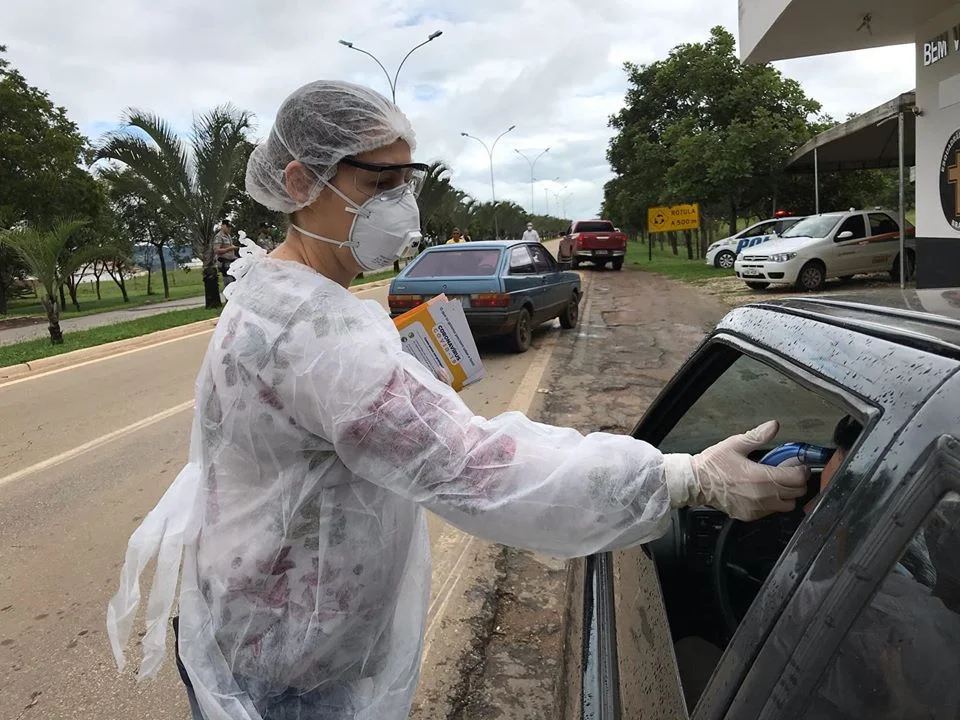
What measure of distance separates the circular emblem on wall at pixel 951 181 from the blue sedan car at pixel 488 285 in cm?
545

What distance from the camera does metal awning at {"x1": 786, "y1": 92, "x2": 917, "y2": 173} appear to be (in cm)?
1182

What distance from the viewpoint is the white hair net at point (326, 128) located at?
1.40 m

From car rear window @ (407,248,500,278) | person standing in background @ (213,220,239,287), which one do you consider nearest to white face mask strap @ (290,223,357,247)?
car rear window @ (407,248,500,278)

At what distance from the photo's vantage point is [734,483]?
1.13 metres

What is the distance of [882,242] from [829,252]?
4.58 feet

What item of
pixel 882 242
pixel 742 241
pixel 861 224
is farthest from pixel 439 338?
pixel 742 241

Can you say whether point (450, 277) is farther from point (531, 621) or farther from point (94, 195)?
point (94, 195)

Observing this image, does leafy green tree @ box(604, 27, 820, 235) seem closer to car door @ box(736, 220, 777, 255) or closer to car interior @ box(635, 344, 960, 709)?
car door @ box(736, 220, 777, 255)

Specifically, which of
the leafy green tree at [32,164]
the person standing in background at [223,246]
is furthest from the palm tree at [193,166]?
the leafy green tree at [32,164]

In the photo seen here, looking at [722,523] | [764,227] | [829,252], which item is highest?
[764,227]

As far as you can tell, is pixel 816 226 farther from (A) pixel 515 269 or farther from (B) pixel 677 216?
(B) pixel 677 216

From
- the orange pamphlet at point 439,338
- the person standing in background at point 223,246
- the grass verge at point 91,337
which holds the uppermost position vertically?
the person standing in background at point 223,246

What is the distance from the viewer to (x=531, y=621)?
3.05 meters

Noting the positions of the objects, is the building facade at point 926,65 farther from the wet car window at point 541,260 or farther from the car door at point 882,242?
the wet car window at point 541,260
